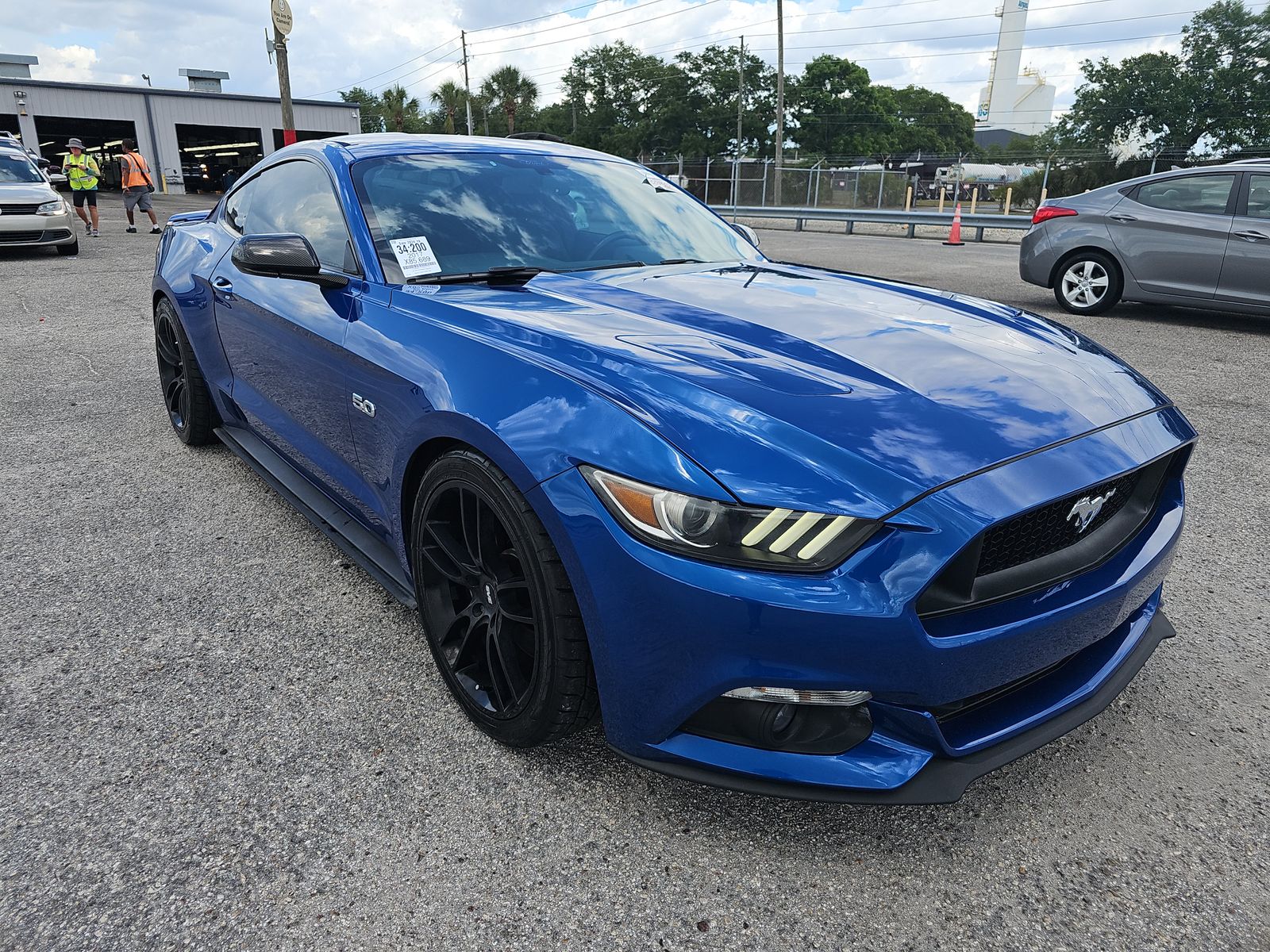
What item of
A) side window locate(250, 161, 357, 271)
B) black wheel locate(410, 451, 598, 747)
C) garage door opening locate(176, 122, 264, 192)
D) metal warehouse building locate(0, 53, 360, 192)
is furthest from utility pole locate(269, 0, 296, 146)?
garage door opening locate(176, 122, 264, 192)

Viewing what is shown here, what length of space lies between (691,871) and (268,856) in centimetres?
89

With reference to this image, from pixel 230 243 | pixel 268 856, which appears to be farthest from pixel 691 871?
pixel 230 243

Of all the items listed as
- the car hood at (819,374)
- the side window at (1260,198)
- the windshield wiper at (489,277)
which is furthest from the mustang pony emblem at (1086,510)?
the side window at (1260,198)

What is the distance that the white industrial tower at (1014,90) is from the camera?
424ft

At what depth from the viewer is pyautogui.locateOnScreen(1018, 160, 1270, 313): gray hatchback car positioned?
23.1 ft

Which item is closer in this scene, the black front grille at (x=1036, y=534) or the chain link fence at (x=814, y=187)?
the black front grille at (x=1036, y=534)

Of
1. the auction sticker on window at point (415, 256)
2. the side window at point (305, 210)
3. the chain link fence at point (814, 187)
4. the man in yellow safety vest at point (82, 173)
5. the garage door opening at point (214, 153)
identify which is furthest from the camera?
the garage door opening at point (214, 153)

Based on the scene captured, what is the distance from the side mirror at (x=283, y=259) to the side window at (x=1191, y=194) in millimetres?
7553

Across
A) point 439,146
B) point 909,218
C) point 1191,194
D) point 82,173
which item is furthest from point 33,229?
Result: point 909,218

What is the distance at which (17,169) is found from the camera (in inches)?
490

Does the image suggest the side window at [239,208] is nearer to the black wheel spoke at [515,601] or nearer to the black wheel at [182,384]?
the black wheel at [182,384]

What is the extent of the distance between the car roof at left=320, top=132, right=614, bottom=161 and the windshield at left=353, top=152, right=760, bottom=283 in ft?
0.18

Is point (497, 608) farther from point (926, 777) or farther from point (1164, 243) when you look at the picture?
point (1164, 243)

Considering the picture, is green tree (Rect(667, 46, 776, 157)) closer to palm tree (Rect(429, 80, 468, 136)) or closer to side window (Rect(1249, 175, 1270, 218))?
palm tree (Rect(429, 80, 468, 136))
